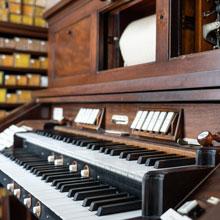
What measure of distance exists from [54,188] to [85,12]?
148 centimetres

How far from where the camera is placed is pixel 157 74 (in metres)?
1.56

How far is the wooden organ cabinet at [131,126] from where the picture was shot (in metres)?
0.97

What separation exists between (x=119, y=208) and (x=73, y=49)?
181 cm

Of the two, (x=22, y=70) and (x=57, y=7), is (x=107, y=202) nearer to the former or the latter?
(x=57, y=7)

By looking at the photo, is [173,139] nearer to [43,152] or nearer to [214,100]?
[214,100]

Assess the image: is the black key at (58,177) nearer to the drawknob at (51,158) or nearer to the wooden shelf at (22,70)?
the drawknob at (51,158)

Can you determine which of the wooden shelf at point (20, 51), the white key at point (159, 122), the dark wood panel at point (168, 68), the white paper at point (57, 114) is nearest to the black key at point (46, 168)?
the white key at point (159, 122)

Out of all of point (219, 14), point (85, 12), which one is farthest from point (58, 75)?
point (219, 14)

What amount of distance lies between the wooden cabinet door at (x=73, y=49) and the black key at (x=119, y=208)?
143 cm

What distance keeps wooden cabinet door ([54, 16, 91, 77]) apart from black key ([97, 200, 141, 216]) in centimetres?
143

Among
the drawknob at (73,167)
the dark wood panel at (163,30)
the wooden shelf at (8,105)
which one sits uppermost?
the dark wood panel at (163,30)

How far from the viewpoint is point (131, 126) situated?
165 cm

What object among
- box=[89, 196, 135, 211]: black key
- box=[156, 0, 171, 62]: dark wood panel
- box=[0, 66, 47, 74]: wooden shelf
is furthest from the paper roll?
box=[0, 66, 47, 74]: wooden shelf

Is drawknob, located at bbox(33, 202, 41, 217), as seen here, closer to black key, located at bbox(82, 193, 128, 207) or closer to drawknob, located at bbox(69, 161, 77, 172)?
black key, located at bbox(82, 193, 128, 207)
